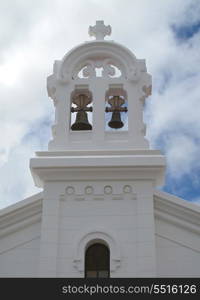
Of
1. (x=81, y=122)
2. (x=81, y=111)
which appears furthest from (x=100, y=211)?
(x=81, y=111)

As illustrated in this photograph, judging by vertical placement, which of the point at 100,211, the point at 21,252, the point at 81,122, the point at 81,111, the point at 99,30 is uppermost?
the point at 99,30

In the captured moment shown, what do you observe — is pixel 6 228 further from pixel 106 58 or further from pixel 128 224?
pixel 106 58

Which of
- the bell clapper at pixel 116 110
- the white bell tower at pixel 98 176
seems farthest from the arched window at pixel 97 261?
the bell clapper at pixel 116 110

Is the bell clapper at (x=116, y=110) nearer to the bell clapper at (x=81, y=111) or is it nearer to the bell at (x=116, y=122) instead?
the bell at (x=116, y=122)

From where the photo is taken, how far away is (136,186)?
466 inches

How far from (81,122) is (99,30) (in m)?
2.39

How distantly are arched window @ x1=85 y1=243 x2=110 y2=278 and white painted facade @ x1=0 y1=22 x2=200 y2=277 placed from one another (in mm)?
236

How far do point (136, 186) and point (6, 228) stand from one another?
2.91 meters

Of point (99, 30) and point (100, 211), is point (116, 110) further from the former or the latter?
point (100, 211)

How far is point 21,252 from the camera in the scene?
12.0 metres

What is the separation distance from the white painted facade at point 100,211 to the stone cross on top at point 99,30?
1.50 m

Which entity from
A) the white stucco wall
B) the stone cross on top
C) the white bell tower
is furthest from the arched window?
the stone cross on top
